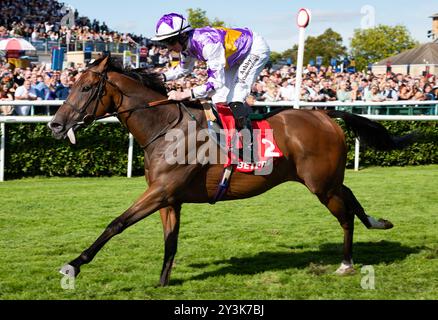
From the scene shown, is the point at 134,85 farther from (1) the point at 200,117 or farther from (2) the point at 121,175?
(2) the point at 121,175

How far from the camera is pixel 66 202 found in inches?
332

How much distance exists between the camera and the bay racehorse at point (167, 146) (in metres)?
4.76

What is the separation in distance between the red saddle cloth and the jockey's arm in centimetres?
24

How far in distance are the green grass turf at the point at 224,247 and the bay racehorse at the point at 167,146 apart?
34 centimetres

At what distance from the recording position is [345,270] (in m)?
5.28

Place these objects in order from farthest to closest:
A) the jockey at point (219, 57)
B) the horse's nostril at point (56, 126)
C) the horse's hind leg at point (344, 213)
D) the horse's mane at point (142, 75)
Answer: the horse's hind leg at point (344, 213)
the horse's mane at point (142, 75)
the jockey at point (219, 57)
the horse's nostril at point (56, 126)

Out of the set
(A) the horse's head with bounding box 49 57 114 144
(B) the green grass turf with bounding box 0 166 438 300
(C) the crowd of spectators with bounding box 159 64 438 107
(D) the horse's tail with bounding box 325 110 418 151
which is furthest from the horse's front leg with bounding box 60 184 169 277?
(C) the crowd of spectators with bounding box 159 64 438 107

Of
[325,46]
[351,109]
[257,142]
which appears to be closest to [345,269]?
[257,142]

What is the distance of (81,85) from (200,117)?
876 millimetres

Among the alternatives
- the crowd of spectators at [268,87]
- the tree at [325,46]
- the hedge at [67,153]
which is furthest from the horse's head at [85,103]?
the tree at [325,46]

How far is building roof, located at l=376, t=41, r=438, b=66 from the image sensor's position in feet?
185

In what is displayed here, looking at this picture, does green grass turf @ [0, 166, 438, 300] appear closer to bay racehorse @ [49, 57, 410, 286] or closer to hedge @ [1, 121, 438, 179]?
bay racehorse @ [49, 57, 410, 286]

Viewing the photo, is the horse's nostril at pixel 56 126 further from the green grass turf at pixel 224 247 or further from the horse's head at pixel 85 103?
the green grass turf at pixel 224 247
